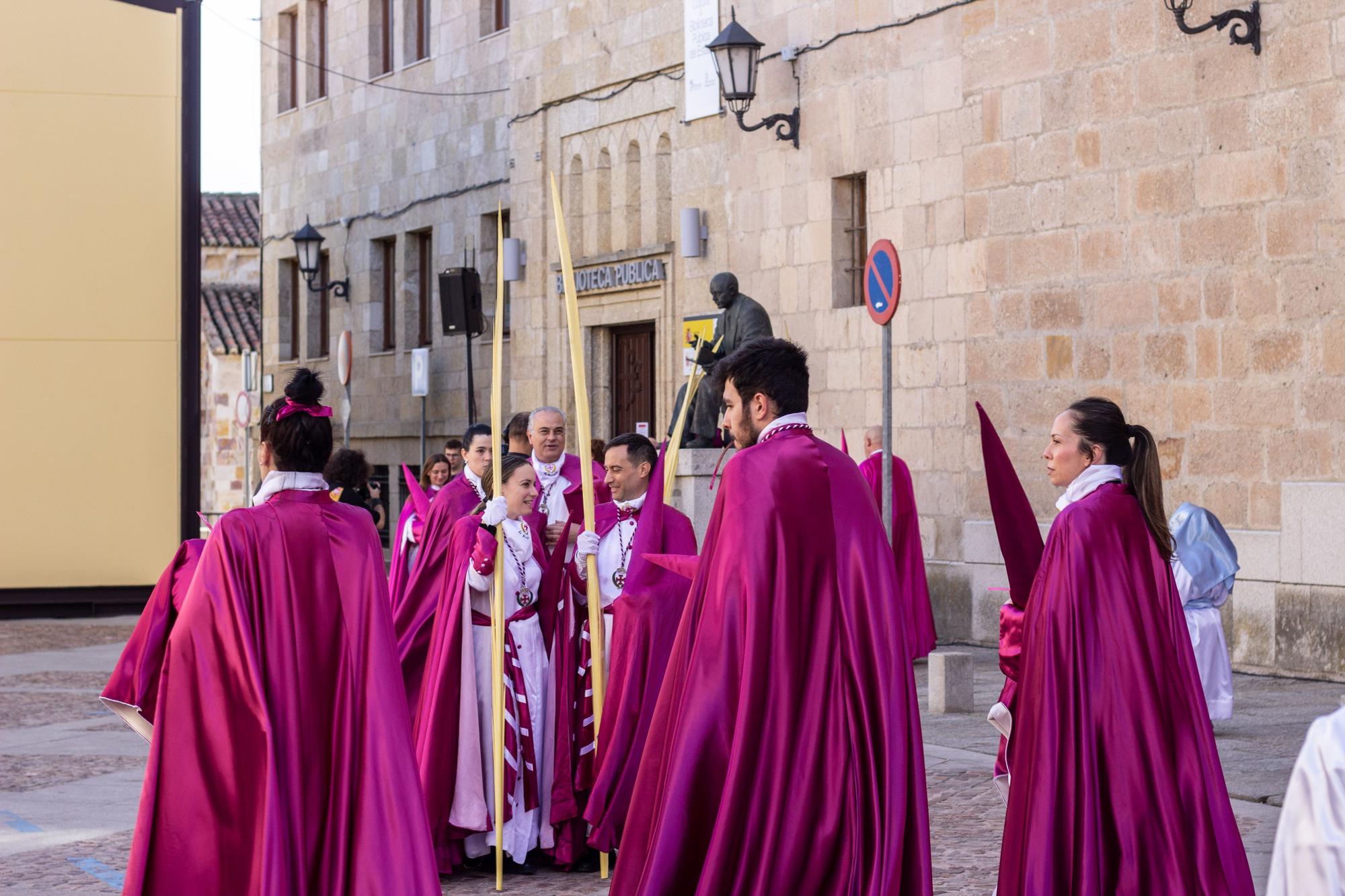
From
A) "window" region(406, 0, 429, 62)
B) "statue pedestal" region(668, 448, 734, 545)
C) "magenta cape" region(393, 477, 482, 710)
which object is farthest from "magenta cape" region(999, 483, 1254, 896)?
"window" region(406, 0, 429, 62)

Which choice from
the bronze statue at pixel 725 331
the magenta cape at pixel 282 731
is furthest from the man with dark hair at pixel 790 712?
the bronze statue at pixel 725 331

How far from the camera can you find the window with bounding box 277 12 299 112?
29.1 m

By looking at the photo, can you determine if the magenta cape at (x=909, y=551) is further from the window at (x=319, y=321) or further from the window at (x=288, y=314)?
the window at (x=288, y=314)

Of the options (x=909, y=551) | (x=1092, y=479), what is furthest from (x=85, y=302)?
(x=1092, y=479)

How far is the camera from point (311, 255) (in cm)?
2667

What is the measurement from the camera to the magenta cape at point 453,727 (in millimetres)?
6977

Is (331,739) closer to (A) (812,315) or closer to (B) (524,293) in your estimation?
(A) (812,315)

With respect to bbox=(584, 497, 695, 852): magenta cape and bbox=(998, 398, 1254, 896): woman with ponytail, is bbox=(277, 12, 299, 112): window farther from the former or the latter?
bbox=(998, 398, 1254, 896): woman with ponytail

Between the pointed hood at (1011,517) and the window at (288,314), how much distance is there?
24621 mm

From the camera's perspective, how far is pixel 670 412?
1838 centimetres

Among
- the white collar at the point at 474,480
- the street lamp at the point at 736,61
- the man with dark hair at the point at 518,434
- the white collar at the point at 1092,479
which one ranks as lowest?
the white collar at the point at 474,480

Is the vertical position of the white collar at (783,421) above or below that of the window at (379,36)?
below

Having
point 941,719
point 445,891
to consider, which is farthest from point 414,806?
point 941,719

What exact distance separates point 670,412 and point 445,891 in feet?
38.9
